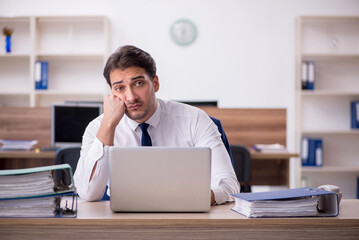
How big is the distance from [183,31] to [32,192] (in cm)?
420

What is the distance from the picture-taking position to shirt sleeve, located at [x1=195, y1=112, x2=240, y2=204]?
137cm

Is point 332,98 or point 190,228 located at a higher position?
point 332,98

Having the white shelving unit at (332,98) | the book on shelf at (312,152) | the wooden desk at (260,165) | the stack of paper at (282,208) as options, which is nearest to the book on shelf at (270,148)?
the wooden desk at (260,165)

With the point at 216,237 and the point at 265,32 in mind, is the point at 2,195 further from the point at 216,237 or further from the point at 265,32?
the point at 265,32

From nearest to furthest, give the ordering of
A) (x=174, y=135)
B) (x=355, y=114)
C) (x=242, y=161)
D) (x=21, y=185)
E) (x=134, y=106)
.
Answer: (x=21, y=185) < (x=134, y=106) < (x=174, y=135) < (x=242, y=161) < (x=355, y=114)

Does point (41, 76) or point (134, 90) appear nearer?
point (134, 90)

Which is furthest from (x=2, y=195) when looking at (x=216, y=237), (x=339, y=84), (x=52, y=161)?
(x=339, y=84)

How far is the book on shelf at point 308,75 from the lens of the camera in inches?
187

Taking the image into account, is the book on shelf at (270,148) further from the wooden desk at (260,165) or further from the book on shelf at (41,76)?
the book on shelf at (41,76)

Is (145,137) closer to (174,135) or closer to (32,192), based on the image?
(174,135)

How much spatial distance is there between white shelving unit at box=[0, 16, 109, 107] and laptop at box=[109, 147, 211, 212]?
401 cm

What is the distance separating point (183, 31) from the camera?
5.10 meters

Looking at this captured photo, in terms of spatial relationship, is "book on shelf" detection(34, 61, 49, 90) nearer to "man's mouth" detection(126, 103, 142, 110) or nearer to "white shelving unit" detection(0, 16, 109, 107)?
"white shelving unit" detection(0, 16, 109, 107)

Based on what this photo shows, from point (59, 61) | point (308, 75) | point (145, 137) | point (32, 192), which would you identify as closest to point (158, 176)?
point (32, 192)
